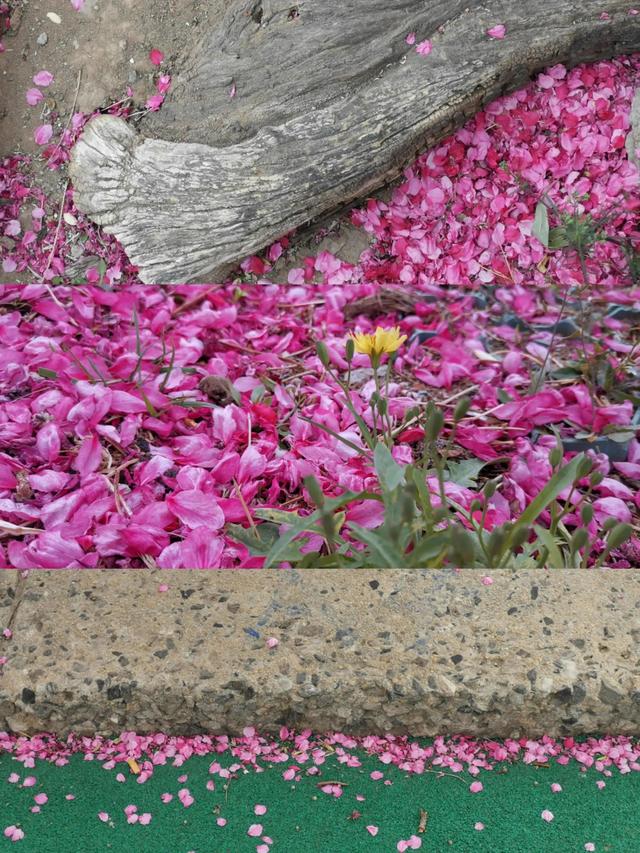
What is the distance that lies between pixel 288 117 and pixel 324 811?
1.90 m

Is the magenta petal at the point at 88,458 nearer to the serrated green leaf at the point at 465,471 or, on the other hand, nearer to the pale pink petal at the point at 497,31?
the serrated green leaf at the point at 465,471

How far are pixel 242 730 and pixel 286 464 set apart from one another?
0.50m

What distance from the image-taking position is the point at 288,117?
227 cm

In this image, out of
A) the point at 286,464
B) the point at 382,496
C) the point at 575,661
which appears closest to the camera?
the point at 575,661

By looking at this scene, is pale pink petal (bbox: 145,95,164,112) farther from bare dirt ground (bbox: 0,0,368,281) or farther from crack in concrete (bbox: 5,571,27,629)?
crack in concrete (bbox: 5,571,27,629)

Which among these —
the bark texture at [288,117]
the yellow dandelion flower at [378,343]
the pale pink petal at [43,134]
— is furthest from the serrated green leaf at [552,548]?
the pale pink petal at [43,134]

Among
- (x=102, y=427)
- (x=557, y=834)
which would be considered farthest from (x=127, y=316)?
(x=557, y=834)

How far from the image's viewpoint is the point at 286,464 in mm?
1352

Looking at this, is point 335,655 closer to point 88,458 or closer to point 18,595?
point 18,595

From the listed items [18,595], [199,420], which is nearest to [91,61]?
[199,420]

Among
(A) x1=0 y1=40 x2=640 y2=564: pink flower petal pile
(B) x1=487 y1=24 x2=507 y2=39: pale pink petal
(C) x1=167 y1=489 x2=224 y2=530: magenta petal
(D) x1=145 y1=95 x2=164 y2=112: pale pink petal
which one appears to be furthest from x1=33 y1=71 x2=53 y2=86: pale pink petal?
(C) x1=167 y1=489 x2=224 y2=530: magenta petal

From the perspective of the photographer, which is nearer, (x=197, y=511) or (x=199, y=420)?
(x=197, y=511)

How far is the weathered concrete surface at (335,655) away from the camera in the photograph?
0.93 metres

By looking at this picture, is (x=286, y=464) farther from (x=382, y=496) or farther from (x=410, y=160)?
(x=410, y=160)
